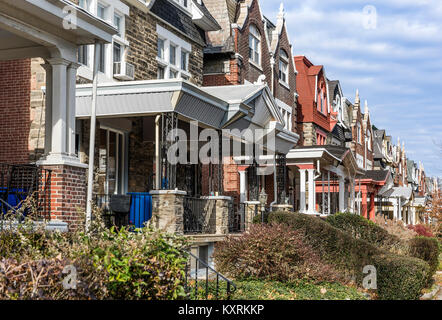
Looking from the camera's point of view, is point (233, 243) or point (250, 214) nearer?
point (233, 243)

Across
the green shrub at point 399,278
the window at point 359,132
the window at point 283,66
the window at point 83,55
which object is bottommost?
the green shrub at point 399,278

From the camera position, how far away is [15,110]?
47.5 ft

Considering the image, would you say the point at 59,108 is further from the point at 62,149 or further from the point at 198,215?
the point at 198,215

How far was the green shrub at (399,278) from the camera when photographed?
547 inches

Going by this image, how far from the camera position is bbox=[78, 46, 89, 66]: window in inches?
607

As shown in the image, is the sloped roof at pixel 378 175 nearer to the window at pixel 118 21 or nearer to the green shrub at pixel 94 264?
the window at pixel 118 21

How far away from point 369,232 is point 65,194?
34.0 ft

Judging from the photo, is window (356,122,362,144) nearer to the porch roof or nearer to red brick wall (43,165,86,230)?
the porch roof

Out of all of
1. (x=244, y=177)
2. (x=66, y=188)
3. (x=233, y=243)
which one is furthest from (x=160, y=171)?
(x=244, y=177)

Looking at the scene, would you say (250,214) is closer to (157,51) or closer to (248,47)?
(157,51)

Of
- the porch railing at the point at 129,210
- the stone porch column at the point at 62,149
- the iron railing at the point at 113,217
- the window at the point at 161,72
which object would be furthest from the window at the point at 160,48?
the stone porch column at the point at 62,149

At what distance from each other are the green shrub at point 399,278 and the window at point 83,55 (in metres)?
8.69

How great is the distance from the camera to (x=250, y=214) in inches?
756

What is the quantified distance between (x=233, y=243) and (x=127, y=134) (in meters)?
5.76
